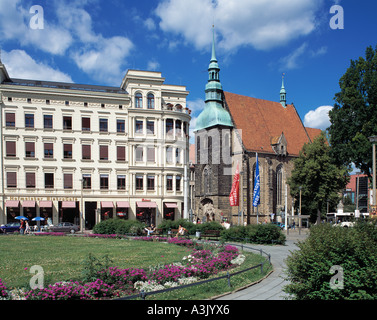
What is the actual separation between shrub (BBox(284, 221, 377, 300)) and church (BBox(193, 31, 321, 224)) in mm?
46901

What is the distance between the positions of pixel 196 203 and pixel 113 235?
33.9 metres

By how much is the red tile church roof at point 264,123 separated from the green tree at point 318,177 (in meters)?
11.5

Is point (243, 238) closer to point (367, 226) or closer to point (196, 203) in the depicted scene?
point (367, 226)

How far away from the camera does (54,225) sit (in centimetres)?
3797

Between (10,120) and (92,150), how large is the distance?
931 centimetres

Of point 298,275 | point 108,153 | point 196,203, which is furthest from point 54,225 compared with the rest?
point 298,275

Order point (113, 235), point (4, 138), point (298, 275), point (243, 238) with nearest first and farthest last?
point (298, 275), point (243, 238), point (113, 235), point (4, 138)

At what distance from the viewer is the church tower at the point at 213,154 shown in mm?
58531

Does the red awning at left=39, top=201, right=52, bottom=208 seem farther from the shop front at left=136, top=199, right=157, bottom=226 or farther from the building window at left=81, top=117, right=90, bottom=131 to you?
the shop front at left=136, top=199, right=157, bottom=226

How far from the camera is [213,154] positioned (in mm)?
60719

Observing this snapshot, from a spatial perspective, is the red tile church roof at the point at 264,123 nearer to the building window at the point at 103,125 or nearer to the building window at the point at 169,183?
the building window at the point at 169,183

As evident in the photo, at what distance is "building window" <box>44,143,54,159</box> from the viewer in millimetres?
41688

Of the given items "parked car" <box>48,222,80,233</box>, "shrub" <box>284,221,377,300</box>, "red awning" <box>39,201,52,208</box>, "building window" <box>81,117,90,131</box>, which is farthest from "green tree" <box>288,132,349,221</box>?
"shrub" <box>284,221,377,300</box>

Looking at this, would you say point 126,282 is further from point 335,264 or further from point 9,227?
point 9,227
